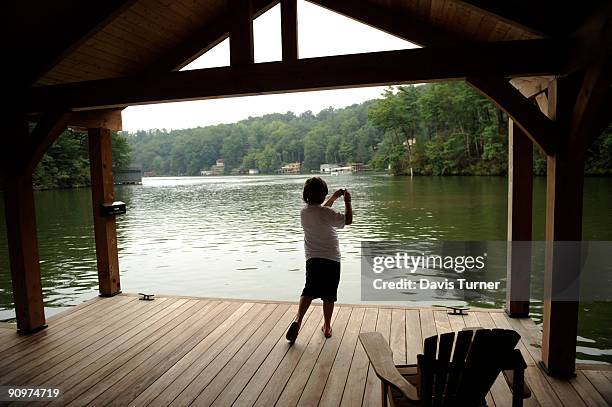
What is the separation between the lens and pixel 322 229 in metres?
3.25

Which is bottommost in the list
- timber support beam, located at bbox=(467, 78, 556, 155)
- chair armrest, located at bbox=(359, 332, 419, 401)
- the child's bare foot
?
the child's bare foot

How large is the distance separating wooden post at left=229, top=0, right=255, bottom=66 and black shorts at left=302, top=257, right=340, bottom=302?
5.34 feet

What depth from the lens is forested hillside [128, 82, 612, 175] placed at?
39.7 m

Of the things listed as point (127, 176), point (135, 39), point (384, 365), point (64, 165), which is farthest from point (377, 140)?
point (384, 365)

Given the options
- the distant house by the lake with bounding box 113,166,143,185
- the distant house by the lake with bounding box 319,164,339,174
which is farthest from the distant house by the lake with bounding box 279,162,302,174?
the distant house by the lake with bounding box 113,166,143,185

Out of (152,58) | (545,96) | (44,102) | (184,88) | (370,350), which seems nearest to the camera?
(370,350)

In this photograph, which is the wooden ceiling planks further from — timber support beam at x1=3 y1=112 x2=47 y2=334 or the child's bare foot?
the child's bare foot

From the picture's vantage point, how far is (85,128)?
15.3ft

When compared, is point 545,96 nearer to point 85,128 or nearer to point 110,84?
point 110,84

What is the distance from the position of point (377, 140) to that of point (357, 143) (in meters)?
2.67

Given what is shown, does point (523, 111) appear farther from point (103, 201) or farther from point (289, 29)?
point (103, 201)

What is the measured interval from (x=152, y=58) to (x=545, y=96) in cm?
366

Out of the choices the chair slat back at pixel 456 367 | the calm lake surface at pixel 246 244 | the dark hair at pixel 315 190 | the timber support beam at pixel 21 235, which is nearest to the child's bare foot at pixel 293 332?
the dark hair at pixel 315 190

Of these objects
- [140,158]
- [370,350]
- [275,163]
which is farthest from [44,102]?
[140,158]
